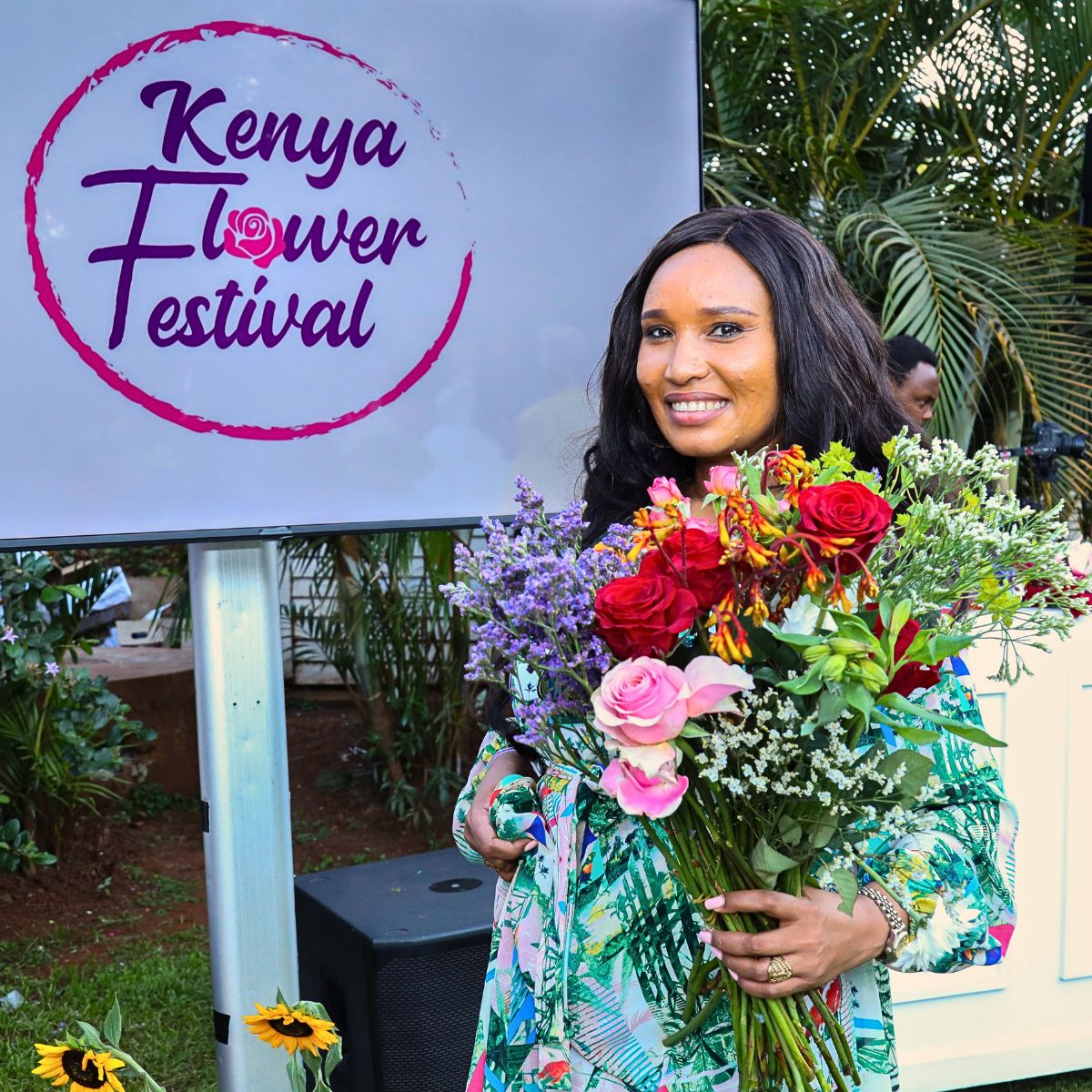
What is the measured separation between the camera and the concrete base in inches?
224

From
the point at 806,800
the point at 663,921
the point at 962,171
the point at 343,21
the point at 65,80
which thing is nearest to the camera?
the point at 806,800

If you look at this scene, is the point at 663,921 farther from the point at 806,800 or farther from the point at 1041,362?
the point at 1041,362

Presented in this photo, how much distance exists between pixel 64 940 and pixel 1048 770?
3.21 m

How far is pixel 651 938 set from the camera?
1.30 meters

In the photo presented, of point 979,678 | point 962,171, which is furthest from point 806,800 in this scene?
point 962,171

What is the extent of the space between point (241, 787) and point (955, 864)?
4.51ft

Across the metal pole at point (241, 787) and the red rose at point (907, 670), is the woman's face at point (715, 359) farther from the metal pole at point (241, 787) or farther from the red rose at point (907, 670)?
the metal pole at point (241, 787)

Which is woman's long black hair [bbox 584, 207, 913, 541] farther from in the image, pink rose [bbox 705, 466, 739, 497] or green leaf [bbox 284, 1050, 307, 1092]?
green leaf [bbox 284, 1050, 307, 1092]

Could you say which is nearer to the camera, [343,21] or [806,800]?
[806,800]

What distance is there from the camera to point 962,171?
531 centimetres

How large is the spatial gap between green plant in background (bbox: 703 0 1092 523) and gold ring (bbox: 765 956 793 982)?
338cm

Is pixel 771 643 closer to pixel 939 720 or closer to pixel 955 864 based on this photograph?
pixel 939 720

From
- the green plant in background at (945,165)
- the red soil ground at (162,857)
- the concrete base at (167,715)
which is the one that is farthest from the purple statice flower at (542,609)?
the concrete base at (167,715)

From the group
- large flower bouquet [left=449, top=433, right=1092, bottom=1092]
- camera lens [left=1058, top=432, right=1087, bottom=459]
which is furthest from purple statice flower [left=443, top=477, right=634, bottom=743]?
camera lens [left=1058, top=432, right=1087, bottom=459]
